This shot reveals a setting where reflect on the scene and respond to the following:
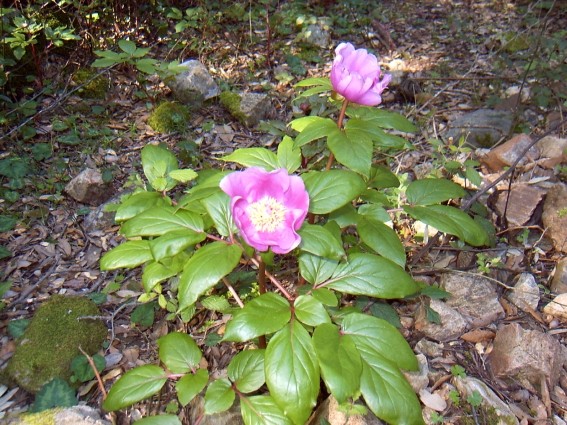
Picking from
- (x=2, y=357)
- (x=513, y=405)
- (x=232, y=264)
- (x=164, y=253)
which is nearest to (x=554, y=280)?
(x=513, y=405)

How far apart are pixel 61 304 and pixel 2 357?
0.33 meters

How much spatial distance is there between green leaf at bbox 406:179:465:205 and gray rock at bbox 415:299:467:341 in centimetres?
56

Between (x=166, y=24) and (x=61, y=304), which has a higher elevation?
(x=166, y=24)

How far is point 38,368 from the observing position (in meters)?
2.05

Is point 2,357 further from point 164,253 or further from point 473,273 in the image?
point 473,273

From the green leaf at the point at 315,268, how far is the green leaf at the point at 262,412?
0.42m

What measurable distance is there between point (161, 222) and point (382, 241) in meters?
0.78

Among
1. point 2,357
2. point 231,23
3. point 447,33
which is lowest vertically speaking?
point 447,33

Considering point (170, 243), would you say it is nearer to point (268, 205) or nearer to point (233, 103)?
point (268, 205)

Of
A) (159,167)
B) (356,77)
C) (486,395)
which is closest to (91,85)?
(159,167)

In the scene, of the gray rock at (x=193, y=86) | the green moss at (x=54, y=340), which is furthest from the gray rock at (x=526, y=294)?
the gray rock at (x=193, y=86)

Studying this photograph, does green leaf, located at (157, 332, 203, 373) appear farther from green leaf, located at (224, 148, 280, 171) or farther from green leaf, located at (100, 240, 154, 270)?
green leaf, located at (224, 148, 280, 171)

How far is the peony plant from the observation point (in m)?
1.42

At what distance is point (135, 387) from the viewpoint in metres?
1.77
